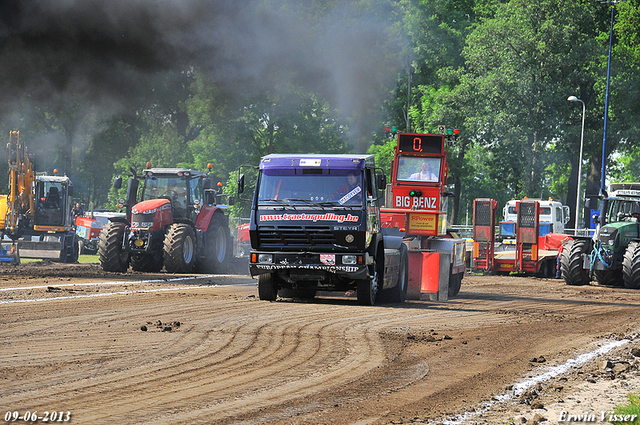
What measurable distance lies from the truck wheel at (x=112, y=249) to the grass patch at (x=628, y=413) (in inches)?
708

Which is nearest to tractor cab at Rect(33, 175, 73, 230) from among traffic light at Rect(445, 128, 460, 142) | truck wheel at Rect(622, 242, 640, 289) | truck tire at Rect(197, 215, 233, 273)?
truck tire at Rect(197, 215, 233, 273)

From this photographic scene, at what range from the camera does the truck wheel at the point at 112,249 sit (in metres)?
23.1

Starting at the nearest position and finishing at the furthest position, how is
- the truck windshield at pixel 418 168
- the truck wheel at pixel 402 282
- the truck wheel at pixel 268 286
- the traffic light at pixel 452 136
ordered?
the truck wheel at pixel 268 286 → the truck wheel at pixel 402 282 → the truck windshield at pixel 418 168 → the traffic light at pixel 452 136

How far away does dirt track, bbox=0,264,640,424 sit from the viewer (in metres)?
6.68

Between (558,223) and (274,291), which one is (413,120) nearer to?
(558,223)

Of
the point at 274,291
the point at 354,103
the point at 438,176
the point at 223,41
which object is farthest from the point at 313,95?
the point at 274,291

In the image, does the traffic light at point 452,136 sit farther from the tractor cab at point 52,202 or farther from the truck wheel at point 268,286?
the tractor cab at point 52,202

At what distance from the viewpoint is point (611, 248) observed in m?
23.6

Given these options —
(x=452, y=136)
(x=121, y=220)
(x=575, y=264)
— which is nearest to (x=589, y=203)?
(x=575, y=264)

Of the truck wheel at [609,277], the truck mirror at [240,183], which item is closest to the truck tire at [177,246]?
the truck mirror at [240,183]

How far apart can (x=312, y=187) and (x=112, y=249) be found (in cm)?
1035

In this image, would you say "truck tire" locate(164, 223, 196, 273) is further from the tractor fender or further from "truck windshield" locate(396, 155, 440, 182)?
"truck windshield" locate(396, 155, 440, 182)

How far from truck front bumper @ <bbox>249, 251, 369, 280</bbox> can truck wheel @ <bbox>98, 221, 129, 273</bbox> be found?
9723mm

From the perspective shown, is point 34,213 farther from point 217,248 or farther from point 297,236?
point 297,236
